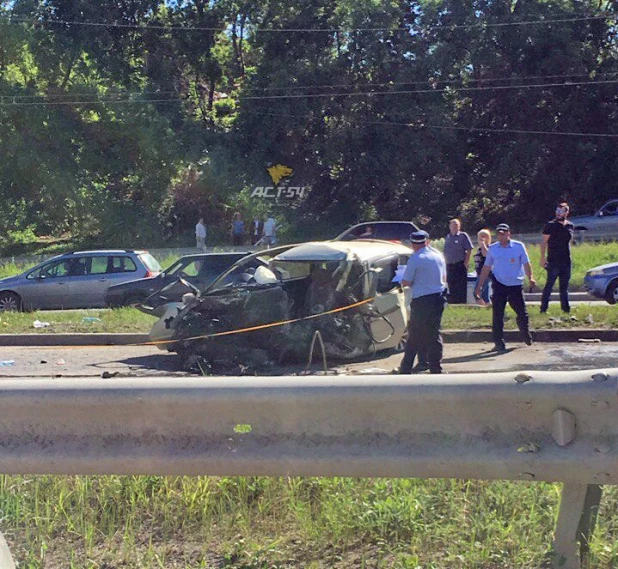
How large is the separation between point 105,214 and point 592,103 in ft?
76.8

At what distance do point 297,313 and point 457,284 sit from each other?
6.15 m

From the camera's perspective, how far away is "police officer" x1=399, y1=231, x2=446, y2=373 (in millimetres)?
9672

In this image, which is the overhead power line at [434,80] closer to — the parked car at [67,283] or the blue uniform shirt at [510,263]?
the parked car at [67,283]

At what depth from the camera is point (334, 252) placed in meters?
11.2

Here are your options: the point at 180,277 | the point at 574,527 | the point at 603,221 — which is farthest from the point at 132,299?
the point at 603,221

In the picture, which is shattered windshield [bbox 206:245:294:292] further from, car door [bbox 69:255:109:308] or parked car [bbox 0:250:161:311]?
car door [bbox 69:255:109:308]

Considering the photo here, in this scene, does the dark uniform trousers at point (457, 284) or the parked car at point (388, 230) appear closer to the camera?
the dark uniform trousers at point (457, 284)

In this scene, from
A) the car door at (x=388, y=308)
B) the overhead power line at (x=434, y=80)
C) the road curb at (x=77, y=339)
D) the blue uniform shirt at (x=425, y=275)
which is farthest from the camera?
the overhead power line at (x=434, y=80)

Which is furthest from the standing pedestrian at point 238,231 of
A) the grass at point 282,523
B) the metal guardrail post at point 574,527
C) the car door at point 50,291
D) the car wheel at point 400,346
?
the metal guardrail post at point 574,527

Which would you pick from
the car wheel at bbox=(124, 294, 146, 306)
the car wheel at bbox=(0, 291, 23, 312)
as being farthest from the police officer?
the car wheel at bbox=(0, 291, 23, 312)

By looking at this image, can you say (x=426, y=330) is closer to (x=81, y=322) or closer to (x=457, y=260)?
(x=457, y=260)

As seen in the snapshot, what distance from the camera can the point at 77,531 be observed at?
448 centimetres

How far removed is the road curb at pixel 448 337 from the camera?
13.0 m

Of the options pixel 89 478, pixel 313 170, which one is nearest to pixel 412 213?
pixel 313 170
